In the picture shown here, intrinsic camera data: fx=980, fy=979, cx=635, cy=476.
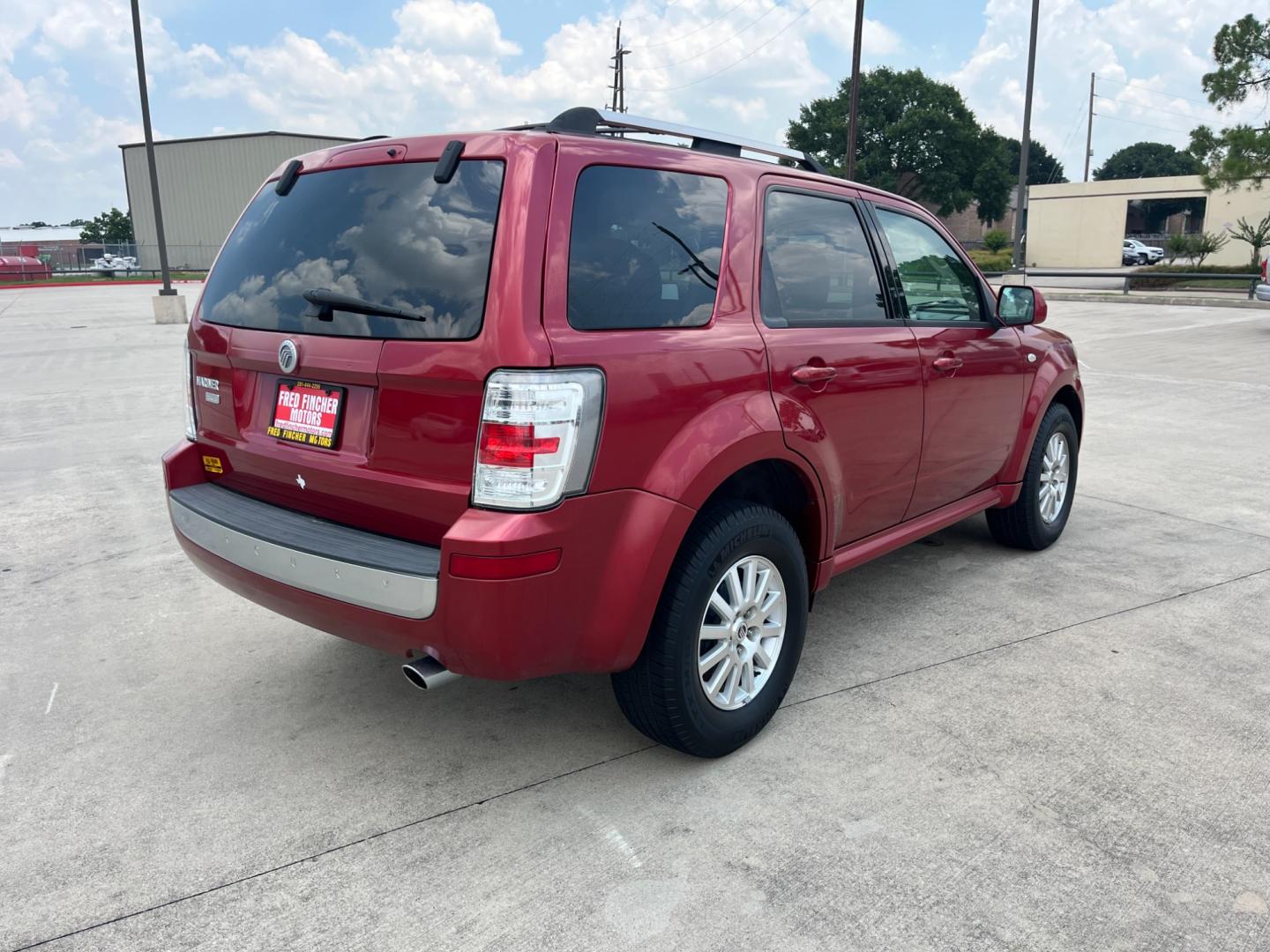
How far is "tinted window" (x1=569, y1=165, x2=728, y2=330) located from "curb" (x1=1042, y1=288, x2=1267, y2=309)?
2106cm

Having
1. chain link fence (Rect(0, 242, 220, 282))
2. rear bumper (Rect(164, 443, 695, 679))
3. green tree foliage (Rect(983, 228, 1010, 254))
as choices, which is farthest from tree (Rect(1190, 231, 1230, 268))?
chain link fence (Rect(0, 242, 220, 282))

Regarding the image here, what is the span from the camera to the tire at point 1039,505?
477 cm

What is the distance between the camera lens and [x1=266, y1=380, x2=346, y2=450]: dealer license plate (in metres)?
2.74

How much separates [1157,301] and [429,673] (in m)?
24.3

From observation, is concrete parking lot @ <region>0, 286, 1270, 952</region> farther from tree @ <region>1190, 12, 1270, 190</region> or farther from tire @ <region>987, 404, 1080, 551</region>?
tree @ <region>1190, 12, 1270, 190</region>

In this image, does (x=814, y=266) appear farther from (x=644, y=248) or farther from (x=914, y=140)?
(x=914, y=140)

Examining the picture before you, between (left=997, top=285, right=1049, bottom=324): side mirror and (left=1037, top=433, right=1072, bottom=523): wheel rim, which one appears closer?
(left=997, top=285, right=1049, bottom=324): side mirror

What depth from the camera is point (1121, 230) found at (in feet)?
156

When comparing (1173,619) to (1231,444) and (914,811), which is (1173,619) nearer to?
(914,811)

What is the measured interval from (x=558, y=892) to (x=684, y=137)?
7.61 ft

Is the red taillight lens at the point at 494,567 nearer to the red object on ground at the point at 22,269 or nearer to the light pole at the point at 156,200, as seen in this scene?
the light pole at the point at 156,200

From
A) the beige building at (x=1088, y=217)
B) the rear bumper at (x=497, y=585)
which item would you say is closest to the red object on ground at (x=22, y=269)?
the beige building at (x=1088, y=217)

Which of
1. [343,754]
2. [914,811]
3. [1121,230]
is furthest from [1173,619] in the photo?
[1121,230]

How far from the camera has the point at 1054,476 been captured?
5.04 metres
